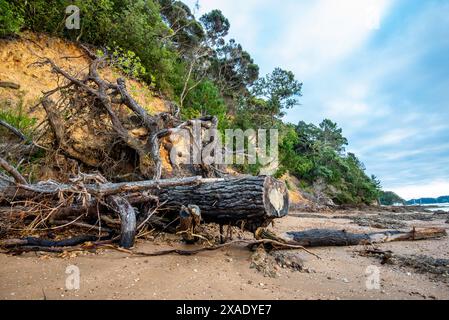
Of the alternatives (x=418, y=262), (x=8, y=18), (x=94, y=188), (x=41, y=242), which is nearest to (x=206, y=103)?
(x=8, y=18)

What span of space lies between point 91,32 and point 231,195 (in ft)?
35.1

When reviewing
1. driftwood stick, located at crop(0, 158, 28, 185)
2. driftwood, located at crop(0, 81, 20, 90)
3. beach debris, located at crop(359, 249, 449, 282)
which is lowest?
beach debris, located at crop(359, 249, 449, 282)

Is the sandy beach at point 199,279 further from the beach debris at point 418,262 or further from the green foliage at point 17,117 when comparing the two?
the green foliage at point 17,117

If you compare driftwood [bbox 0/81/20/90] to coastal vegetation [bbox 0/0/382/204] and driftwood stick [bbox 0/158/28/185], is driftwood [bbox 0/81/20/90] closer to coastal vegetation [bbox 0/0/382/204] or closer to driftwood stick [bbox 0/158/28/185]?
coastal vegetation [bbox 0/0/382/204]

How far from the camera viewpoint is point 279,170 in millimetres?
16109

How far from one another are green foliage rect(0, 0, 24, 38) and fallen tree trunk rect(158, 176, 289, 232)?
7.84 metres

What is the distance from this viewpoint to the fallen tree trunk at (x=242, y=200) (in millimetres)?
3105

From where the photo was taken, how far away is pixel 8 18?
7195mm

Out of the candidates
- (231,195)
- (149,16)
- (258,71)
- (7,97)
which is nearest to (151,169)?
(231,195)

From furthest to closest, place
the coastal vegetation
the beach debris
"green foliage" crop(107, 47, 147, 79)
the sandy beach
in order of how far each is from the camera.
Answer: the coastal vegetation < "green foliage" crop(107, 47, 147, 79) < the beach debris < the sandy beach

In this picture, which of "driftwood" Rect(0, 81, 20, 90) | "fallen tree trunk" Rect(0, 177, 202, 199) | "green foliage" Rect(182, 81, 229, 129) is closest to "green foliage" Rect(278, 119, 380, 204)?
"green foliage" Rect(182, 81, 229, 129)

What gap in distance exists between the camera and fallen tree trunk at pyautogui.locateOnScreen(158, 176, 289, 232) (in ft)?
10.2
